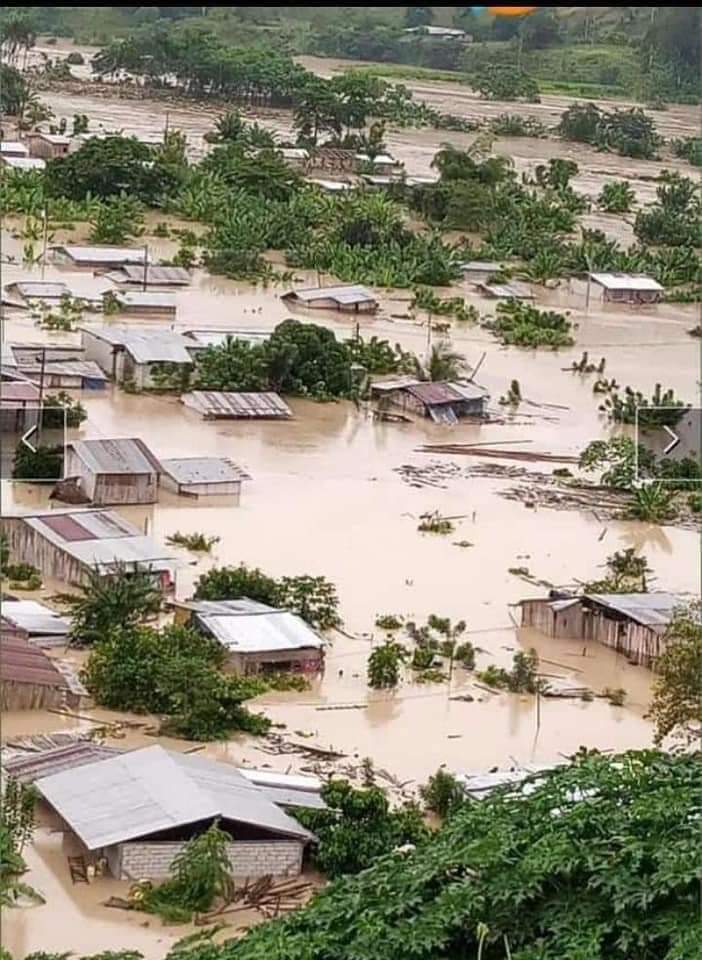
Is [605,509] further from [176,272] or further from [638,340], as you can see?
[176,272]

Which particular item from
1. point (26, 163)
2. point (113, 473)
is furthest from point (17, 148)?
point (113, 473)

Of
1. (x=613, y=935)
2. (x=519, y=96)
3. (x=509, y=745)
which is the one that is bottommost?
(x=509, y=745)

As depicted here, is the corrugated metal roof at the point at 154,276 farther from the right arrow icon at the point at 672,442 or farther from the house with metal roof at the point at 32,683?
the house with metal roof at the point at 32,683

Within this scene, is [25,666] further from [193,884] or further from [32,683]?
[193,884]

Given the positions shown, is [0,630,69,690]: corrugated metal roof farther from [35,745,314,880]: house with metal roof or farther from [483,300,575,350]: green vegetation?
[483,300,575,350]: green vegetation

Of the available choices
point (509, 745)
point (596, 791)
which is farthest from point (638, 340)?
point (596, 791)

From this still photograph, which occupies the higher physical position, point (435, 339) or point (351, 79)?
point (351, 79)

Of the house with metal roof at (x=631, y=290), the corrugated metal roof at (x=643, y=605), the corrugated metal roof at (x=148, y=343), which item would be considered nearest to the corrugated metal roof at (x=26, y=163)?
the corrugated metal roof at (x=148, y=343)
